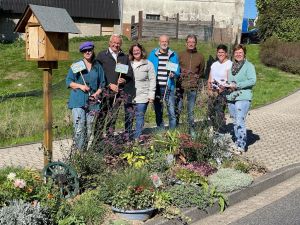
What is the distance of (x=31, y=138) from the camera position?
10508mm

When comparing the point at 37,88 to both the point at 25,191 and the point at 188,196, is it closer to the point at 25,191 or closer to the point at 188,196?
the point at 188,196

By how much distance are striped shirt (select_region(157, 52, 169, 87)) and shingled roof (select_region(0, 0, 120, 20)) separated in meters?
28.2

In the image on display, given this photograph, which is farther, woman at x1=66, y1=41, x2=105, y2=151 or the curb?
→ woman at x1=66, y1=41, x2=105, y2=151

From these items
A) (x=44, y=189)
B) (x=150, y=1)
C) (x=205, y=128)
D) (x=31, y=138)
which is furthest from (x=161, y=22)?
(x=44, y=189)

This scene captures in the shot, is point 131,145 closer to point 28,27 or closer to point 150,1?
point 28,27

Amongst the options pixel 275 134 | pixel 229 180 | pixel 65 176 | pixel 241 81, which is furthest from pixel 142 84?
pixel 275 134

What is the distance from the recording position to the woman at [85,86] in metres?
6.75

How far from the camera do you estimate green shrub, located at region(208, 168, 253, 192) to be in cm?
679

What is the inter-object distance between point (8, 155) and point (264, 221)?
4652mm

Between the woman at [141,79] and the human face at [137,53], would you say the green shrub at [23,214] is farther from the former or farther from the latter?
the human face at [137,53]

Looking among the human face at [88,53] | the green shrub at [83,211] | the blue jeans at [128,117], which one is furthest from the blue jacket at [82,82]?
the green shrub at [83,211]

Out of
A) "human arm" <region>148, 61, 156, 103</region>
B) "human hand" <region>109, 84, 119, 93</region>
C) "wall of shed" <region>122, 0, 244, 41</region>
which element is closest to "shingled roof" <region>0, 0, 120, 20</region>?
"wall of shed" <region>122, 0, 244, 41</region>

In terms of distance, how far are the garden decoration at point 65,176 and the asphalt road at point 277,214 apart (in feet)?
6.17

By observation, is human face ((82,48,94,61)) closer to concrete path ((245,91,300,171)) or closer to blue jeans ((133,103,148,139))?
blue jeans ((133,103,148,139))
